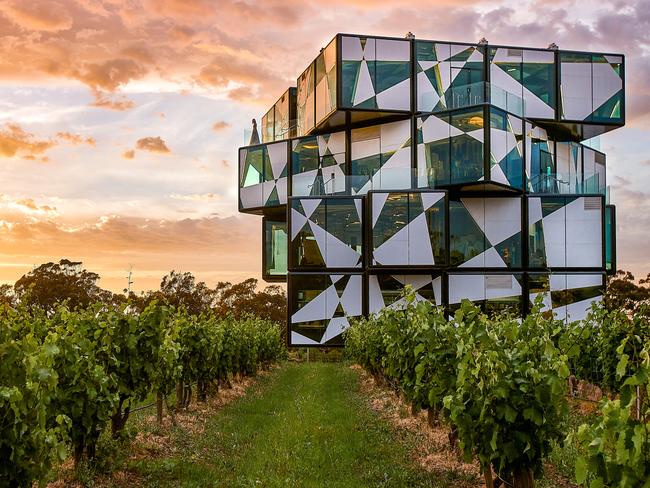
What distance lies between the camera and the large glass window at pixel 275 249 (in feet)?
115

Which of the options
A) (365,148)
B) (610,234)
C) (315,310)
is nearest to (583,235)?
(610,234)

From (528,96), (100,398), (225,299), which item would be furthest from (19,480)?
(225,299)

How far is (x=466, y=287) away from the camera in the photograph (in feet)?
102

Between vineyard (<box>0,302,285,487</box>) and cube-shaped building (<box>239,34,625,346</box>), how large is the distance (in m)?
16.8

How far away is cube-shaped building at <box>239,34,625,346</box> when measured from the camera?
98.7 ft

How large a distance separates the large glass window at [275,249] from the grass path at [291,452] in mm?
19425

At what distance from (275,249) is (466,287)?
1040 centimetres

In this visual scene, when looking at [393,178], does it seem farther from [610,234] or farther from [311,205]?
[610,234]

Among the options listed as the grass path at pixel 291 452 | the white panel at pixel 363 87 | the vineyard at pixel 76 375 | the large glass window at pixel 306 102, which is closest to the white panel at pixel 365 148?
the white panel at pixel 363 87

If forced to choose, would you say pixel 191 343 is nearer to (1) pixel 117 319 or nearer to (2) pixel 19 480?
(1) pixel 117 319

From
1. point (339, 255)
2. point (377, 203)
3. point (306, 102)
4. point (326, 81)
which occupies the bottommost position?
point (339, 255)

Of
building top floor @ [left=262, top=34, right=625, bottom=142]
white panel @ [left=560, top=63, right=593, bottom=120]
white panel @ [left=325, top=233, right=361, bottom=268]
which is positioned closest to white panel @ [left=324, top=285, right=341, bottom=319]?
white panel @ [left=325, top=233, right=361, bottom=268]

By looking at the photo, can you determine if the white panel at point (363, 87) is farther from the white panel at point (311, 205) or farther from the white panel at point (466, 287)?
the white panel at point (466, 287)

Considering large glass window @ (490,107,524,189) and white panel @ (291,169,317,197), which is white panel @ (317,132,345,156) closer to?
white panel @ (291,169,317,197)
